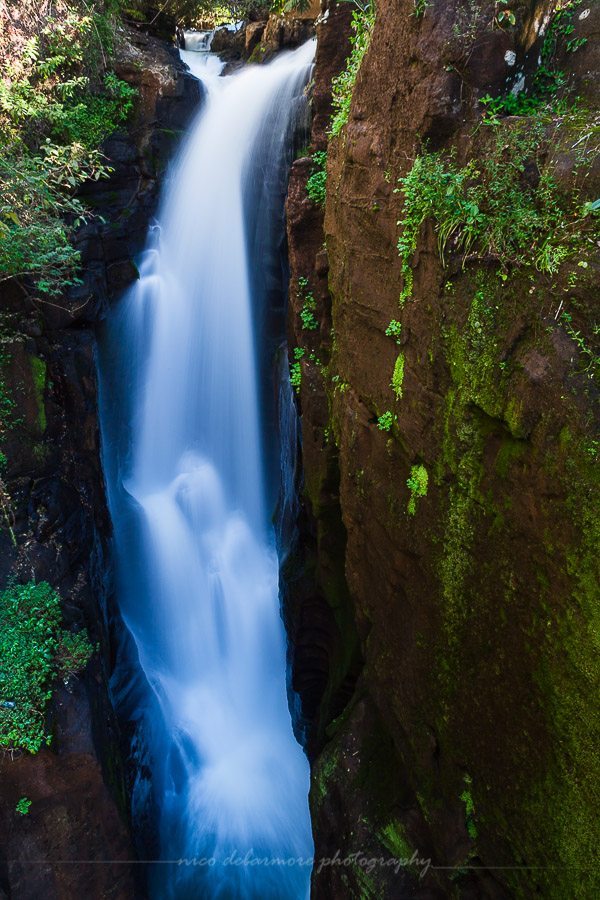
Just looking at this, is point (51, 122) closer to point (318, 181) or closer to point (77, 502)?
point (318, 181)

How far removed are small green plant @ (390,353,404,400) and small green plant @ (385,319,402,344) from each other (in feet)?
0.49

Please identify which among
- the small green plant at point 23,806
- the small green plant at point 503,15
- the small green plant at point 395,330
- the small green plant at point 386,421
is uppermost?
the small green plant at point 503,15

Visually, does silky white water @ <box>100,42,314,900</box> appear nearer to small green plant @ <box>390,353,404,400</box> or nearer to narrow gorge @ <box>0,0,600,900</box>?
narrow gorge @ <box>0,0,600,900</box>

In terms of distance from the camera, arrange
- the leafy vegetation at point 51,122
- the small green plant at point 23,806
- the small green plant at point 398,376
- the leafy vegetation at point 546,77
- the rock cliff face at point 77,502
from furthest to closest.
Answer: the leafy vegetation at point 51,122
the rock cliff face at point 77,502
the small green plant at point 23,806
the small green plant at point 398,376
the leafy vegetation at point 546,77

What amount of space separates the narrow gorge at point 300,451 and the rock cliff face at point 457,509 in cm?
2

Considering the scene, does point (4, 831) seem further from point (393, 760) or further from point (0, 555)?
point (393, 760)

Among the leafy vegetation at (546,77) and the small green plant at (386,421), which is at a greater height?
the leafy vegetation at (546,77)

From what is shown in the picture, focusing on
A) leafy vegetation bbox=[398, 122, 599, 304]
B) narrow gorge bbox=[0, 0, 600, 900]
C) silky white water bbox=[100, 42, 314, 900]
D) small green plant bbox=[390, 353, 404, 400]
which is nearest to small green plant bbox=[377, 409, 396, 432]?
narrow gorge bbox=[0, 0, 600, 900]

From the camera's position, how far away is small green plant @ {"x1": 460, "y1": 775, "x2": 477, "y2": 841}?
3217 millimetres

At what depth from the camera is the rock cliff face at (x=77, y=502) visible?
4.93 meters

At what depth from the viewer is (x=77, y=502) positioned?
6.68 meters

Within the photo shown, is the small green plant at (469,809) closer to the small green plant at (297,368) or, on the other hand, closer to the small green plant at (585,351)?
the small green plant at (585,351)

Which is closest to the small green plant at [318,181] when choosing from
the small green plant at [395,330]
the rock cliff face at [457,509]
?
the rock cliff face at [457,509]

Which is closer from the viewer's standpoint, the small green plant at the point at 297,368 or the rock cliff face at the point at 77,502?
the rock cliff face at the point at 77,502
